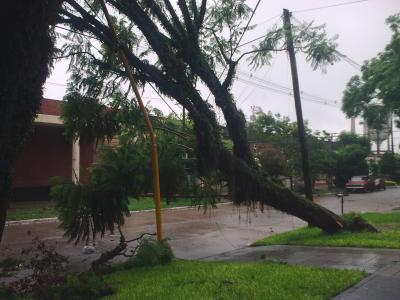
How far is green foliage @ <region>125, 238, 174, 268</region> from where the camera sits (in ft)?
28.4

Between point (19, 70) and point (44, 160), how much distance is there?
21221 mm

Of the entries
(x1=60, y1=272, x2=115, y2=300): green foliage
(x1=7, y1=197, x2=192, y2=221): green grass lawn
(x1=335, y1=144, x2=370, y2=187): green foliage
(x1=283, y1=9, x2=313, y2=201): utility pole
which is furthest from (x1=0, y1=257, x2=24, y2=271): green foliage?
(x1=335, y1=144, x2=370, y2=187): green foliage

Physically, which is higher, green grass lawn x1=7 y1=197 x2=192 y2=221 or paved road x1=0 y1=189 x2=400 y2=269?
green grass lawn x1=7 y1=197 x2=192 y2=221

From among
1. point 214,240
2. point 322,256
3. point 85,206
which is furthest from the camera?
point 214,240

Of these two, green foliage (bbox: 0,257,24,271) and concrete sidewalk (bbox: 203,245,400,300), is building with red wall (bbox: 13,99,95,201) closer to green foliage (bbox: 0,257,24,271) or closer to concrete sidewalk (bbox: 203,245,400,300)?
green foliage (bbox: 0,257,24,271)

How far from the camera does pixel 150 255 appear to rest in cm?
866

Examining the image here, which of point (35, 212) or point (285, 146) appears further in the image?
point (285, 146)

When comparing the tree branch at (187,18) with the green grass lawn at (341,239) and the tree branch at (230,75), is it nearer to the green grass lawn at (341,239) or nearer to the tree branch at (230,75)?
the tree branch at (230,75)

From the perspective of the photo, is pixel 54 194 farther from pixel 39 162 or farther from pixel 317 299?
pixel 39 162

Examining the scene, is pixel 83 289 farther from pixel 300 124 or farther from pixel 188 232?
pixel 300 124

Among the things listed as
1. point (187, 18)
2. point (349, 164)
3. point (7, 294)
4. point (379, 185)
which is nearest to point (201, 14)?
point (187, 18)

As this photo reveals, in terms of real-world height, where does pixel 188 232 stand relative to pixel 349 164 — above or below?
below

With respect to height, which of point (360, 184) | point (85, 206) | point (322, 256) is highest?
point (360, 184)

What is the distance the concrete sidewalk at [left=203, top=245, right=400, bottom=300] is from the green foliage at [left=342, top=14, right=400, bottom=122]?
10472 mm
